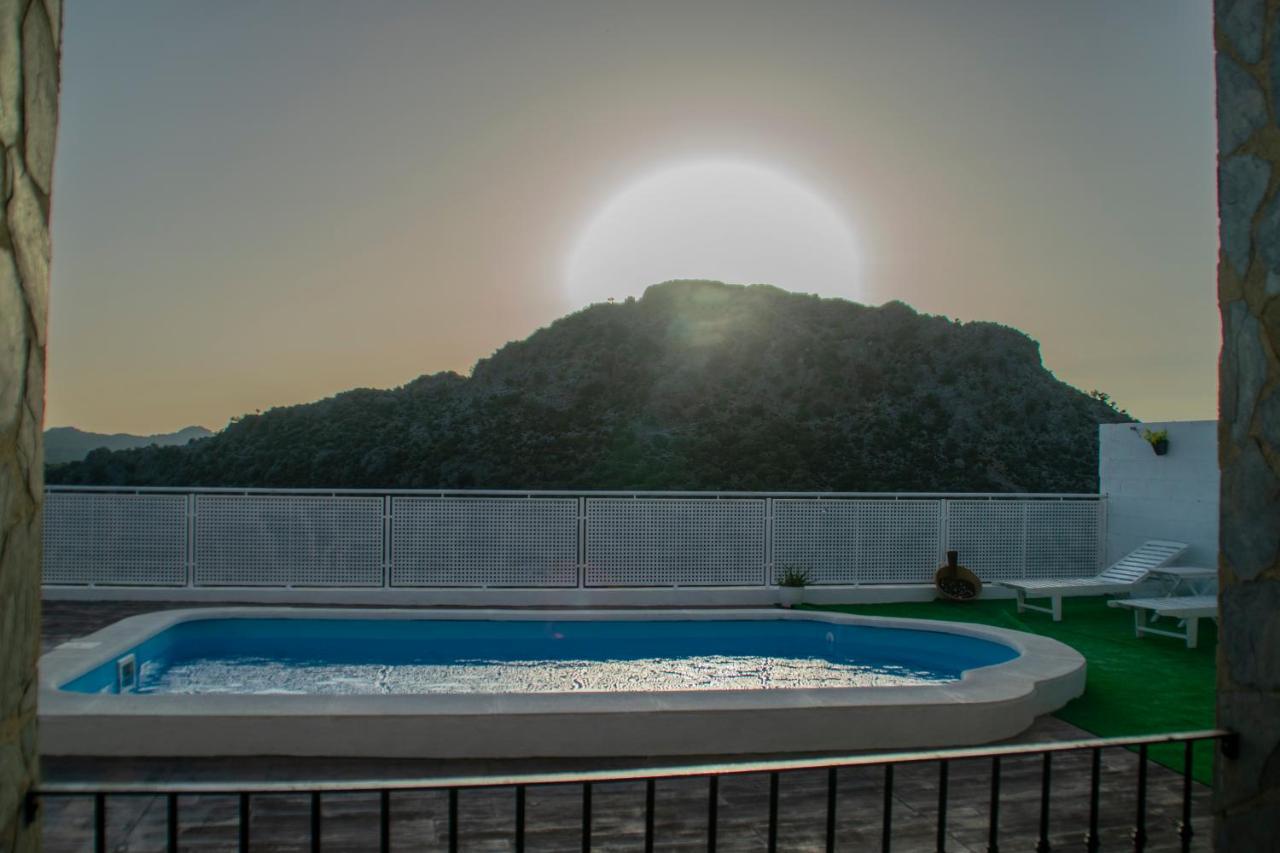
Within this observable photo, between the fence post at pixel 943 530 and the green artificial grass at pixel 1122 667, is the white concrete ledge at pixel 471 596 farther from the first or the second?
the fence post at pixel 943 530

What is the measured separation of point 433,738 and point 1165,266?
48.2 feet

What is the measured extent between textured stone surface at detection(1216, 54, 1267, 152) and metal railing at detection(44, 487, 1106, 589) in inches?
315

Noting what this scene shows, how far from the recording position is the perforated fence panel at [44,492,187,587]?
32.3ft

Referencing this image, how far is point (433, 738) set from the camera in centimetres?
504

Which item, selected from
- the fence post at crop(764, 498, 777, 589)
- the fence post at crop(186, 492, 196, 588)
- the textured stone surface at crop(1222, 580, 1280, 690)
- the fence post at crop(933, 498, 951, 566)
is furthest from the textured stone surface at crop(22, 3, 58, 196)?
the fence post at crop(933, 498, 951, 566)

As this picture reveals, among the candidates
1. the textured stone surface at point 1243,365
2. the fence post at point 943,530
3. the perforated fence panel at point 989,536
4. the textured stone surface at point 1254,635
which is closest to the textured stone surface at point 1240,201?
the textured stone surface at point 1243,365

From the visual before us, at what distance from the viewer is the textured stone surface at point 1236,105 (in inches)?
92.9

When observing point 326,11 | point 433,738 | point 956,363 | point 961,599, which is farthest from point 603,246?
point 956,363

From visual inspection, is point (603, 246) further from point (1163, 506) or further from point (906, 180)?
point (1163, 506)

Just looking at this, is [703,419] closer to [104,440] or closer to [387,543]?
[104,440]

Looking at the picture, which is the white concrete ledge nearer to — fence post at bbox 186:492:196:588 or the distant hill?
fence post at bbox 186:492:196:588

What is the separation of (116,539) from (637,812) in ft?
26.3

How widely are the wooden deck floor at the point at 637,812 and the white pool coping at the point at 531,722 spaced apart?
14cm

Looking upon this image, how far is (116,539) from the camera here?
9.93 meters
